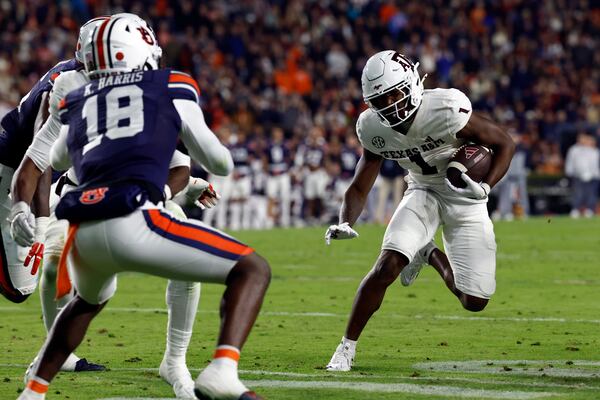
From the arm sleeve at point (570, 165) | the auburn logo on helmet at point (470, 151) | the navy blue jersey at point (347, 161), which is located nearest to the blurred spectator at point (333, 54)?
the navy blue jersey at point (347, 161)

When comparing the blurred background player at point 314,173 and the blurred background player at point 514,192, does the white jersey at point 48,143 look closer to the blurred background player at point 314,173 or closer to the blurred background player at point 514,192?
the blurred background player at point 314,173

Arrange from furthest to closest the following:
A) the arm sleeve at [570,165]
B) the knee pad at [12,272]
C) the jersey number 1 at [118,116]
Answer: the arm sleeve at [570,165], the knee pad at [12,272], the jersey number 1 at [118,116]

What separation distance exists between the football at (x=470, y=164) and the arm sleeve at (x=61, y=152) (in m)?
2.09

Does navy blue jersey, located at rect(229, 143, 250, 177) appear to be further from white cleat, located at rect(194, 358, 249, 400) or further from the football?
white cleat, located at rect(194, 358, 249, 400)

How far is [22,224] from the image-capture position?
15.1 ft

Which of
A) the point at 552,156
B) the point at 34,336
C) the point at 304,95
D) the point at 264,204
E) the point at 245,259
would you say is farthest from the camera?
the point at 304,95

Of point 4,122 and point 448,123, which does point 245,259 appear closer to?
point 448,123

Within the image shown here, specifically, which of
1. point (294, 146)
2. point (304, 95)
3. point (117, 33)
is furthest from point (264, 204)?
point (117, 33)

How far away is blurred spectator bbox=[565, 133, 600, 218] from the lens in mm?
18688

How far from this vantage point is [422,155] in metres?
5.86

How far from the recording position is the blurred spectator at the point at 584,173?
18688 mm

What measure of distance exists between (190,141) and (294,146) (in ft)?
49.7

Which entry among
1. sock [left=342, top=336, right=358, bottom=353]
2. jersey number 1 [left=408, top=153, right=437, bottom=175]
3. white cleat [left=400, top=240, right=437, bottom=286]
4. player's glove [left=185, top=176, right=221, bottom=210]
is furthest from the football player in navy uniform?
player's glove [left=185, top=176, right=221, bottom=210]

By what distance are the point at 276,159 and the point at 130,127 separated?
14.5 metres
